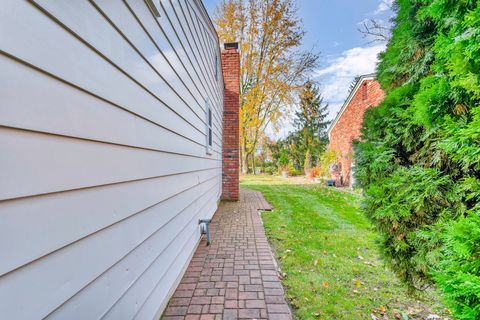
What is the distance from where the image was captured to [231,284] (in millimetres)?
2666

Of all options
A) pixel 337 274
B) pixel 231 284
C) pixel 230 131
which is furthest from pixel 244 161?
pixel 231 284

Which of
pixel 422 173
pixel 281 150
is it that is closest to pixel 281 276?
pixel 422 173

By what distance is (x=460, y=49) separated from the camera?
1.30 metres

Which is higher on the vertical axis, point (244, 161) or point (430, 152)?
point (244, 161)

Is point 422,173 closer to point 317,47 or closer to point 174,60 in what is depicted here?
point 174,60

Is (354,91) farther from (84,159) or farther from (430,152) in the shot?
(84,159)

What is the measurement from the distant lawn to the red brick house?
5.76 m

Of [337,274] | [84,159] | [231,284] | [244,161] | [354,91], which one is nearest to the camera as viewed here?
[84,159]

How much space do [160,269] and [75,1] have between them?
6.38 ft

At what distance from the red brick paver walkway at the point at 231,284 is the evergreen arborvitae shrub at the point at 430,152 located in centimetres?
118

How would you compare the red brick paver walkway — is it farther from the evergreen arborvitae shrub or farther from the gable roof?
the gable roof

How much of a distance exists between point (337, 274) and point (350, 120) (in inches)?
413

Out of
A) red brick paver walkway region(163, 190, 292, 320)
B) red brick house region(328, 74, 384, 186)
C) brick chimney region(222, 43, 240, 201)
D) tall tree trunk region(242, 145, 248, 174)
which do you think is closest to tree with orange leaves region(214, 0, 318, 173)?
tall tree trunk region(242, 145, 248, 174)

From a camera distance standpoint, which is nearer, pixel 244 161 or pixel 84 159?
pixel 84 159
